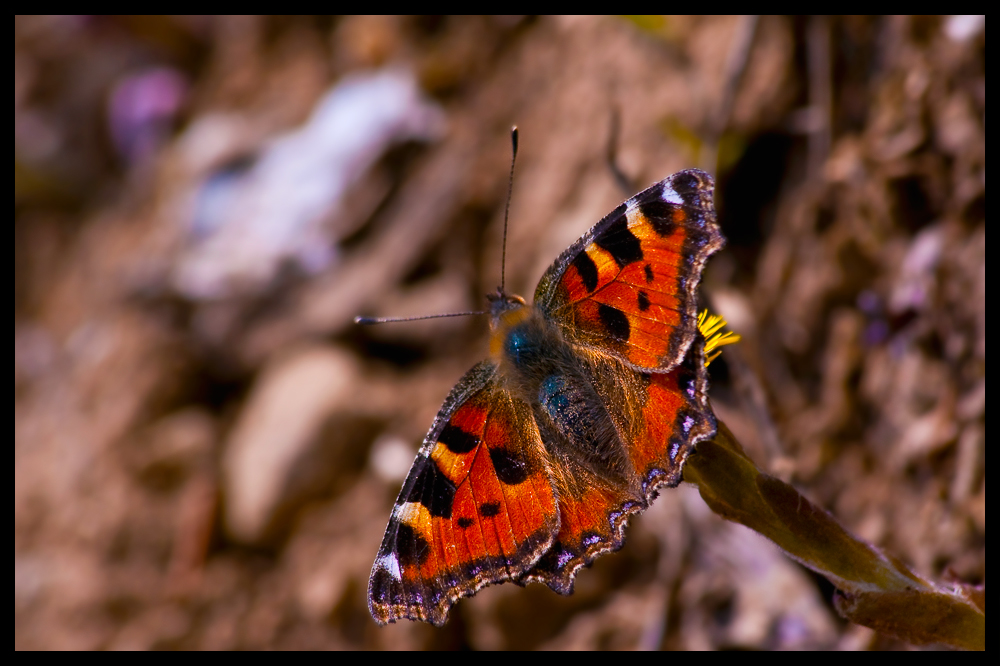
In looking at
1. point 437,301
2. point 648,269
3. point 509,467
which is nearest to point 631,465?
point 509,467

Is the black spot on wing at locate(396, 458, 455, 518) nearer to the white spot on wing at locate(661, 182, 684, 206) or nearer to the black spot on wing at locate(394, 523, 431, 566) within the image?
the black spot on wing at locate(394, 523, 431, 566)

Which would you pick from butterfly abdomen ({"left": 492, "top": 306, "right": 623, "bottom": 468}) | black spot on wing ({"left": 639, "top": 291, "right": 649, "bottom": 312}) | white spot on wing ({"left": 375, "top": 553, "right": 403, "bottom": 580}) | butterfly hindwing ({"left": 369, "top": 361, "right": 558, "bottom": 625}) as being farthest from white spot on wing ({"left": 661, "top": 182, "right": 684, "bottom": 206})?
white spot on wing ({"left": 375, "top": 553, "right": 403, "bottom": 580})

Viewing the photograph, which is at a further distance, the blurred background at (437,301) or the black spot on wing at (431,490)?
the blurred background at (437,301)

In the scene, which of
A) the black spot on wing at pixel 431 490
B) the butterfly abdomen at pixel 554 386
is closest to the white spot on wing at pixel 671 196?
the butterfly abdomen at pixel 554 386

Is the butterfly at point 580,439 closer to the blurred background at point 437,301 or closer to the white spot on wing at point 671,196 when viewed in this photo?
the white spot on wing at point 671,196

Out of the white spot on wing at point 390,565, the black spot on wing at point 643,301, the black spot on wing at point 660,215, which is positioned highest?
the black spot on wing at point 660,215
